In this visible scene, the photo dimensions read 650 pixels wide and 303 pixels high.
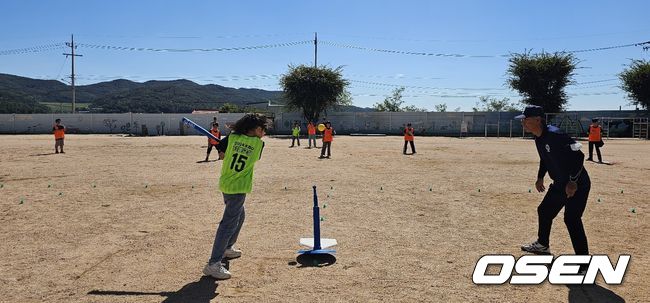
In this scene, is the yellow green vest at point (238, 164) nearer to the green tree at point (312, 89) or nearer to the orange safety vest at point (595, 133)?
the orange safety vest at point (595, 133)

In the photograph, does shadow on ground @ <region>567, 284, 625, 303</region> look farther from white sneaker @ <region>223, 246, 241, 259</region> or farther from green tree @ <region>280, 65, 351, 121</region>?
green tree @ <region>280, 65, 351, 121</region>

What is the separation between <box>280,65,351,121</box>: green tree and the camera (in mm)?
50406

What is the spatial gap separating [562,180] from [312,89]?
1806 inches

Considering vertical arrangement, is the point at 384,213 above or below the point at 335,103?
below

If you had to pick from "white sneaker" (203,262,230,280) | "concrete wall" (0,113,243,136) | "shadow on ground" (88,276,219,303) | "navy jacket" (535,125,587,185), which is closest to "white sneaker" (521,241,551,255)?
"navy jacket" (535,125,587,185)

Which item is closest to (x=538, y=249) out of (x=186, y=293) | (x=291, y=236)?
(x=291, y=236)

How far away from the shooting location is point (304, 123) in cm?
5162

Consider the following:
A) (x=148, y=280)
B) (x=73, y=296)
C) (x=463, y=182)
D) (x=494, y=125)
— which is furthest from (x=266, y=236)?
(x=494, y=125)

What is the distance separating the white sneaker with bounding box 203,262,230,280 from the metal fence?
43.8 metres

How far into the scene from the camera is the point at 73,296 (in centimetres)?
428

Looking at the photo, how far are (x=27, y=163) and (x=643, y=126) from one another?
151ft

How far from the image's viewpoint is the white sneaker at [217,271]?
187 inches

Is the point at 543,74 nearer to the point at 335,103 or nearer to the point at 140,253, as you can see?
the point at 335,103

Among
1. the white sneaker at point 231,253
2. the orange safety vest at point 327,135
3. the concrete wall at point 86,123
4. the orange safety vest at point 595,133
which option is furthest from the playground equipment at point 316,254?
the concrete wall at point 86,123
